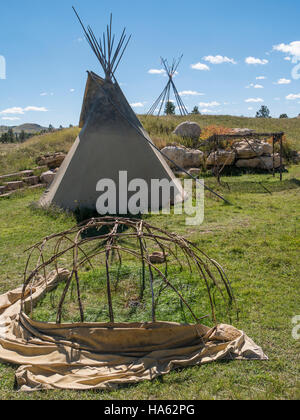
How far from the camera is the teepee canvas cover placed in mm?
7652

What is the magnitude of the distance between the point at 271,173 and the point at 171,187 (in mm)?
7287

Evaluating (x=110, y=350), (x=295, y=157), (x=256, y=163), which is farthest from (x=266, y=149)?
(x=110, y=350)

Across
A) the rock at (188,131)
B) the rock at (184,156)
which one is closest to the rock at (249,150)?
the rock at (184,156)

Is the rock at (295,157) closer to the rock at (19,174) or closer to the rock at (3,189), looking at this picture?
the rock at (19,174)

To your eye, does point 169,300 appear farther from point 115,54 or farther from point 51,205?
point 115,54

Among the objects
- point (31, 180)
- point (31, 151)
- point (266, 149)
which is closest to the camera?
point (31, 180)

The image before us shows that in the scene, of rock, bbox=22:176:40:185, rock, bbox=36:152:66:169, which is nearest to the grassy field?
rock, bbox=22:176:40:185

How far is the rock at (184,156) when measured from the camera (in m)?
13.7

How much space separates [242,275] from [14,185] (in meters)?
9.38

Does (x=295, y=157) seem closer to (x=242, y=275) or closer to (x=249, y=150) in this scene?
(x=249, y=150)

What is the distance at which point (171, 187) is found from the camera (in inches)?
332

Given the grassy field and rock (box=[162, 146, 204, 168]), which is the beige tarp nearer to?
the grassy field

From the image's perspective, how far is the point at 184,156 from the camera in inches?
549

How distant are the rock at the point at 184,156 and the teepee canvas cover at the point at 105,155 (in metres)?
5.38
